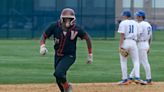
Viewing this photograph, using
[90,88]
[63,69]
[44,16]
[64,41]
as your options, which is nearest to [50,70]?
[90,88]

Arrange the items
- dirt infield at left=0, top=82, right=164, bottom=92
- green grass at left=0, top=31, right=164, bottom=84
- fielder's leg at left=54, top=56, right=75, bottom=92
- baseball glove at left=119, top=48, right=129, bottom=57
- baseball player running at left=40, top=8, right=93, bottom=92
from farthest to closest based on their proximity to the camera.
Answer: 1. green grass at left=0, top=31, right=164, bottom=84
2. baseball glove at left=119, top=48, right=129, bottom=57
3. dirt infield at left=0, top=82, right=164, bottom=92
4. baseball player running at left=40, top=8, right=93, bottom=92
5. fielder's leg at left=54, top=56, right=75, bottom=92

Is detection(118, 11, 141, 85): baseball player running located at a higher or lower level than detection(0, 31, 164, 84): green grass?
higher

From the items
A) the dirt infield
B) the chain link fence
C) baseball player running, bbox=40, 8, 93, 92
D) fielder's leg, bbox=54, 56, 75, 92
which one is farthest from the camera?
the chain link fence

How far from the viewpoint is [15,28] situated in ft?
155

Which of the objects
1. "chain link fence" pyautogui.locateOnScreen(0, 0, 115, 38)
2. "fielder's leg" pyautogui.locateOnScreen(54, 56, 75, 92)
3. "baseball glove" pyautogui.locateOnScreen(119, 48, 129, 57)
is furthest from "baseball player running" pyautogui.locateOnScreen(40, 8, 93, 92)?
"chain link fence" pyautogui.locateOnScreen(0, 0, 115, 38)

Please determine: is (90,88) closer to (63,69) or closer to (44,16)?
(63,69)

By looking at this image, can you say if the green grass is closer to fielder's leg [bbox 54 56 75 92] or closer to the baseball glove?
the baseball glove

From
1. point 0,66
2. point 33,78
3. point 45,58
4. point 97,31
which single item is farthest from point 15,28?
point 33,78

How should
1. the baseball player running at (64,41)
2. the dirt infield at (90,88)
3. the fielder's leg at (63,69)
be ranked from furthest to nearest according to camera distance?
1. the dirt infield at (90,88)
2. the baseball player running at (64,41)
3. the fielder's leg at (63,69)

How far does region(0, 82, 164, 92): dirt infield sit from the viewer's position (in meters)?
14.0

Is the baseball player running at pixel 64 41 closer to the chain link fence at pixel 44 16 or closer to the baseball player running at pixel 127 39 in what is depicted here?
the baseball player running at pixel 127 39

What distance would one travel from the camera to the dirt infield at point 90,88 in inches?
551

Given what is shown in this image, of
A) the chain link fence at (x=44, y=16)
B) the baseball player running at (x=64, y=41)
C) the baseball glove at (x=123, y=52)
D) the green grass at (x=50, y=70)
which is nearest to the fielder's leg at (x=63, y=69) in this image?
the baseball player running at (x=64, y=41)

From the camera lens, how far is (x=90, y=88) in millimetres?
14352
